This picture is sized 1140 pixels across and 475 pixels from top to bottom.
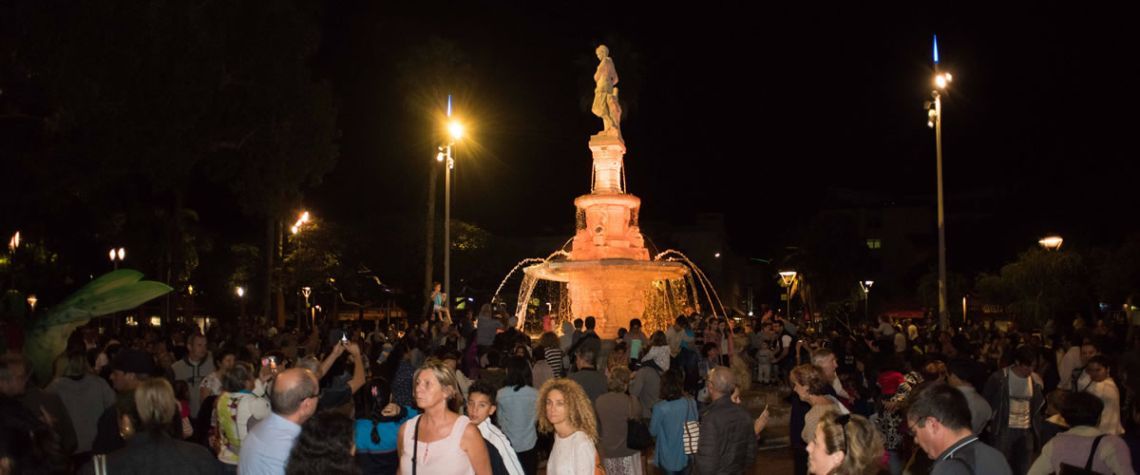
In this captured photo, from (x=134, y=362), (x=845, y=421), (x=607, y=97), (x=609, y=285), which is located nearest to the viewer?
(x=845, y=421)

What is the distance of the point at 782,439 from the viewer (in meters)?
14.3

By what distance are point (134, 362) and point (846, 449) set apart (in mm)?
6255

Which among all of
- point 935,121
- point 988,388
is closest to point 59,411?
point 988,388

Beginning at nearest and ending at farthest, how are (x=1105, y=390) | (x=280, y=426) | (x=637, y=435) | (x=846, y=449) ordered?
(x=846, y=449)
(x=280, y=426)
(x=637, y=435)
(x=1105, y=390)

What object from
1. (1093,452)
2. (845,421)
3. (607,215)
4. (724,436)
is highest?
(607,215)

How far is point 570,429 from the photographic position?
6426mm

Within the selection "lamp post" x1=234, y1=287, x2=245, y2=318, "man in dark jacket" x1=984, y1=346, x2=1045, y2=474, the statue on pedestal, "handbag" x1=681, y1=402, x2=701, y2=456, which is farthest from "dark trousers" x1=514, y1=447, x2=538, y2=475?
"lamp post" x1=234, y1=287, x2=245, y2=318

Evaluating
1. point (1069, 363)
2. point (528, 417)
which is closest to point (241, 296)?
point (1069, 363)

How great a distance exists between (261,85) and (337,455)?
23.6 meters

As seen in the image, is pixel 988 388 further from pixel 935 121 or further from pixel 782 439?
pixel 935 121

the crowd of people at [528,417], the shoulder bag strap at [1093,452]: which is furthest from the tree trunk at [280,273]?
the shoulder bag strap at [1093,452]

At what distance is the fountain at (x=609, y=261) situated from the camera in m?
23.9

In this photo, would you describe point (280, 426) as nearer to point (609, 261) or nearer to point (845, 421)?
point (845, 421)

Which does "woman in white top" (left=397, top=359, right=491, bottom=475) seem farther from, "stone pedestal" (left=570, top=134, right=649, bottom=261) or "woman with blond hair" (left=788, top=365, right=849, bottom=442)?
"stone pedestal" (left=570, top=134, right=649, bottom=261)
